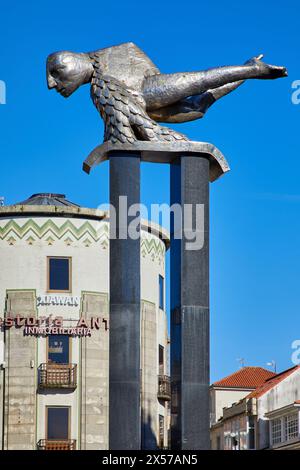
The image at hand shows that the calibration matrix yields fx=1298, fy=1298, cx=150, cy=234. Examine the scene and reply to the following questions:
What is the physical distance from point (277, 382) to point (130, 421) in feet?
153

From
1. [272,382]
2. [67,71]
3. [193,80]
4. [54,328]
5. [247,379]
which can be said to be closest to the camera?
[67,71]

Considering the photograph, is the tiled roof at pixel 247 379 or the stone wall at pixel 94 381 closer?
the stone wall at pixel 94 381

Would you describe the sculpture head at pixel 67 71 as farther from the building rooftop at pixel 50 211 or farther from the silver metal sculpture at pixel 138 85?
the building rooftop at pixel 50 211

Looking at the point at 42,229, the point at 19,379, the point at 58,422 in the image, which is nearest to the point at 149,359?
the point at 58,422

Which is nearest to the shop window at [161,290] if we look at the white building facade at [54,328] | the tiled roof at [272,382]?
the white building facade at [54,328]

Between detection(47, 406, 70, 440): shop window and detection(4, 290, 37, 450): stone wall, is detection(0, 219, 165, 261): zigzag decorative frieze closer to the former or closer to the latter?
detection(4, 290, 37, 450): stone wall

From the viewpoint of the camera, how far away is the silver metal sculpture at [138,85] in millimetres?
25078

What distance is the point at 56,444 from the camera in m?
51.7

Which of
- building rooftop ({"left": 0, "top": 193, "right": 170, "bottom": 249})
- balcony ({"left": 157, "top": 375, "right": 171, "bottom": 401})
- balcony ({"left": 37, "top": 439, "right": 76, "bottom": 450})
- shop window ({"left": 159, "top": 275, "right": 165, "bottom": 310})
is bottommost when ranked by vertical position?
balcony ({"left": 37, "top": 439, "right": 76, "bottom": 450})

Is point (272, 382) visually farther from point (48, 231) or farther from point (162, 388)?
point (48, 231)

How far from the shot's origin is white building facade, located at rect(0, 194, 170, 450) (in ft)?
171

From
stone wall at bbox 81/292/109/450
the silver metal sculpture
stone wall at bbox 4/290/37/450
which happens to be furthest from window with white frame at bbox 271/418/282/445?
the silver metal sculpture

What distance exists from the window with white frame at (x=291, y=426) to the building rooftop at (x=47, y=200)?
57.0 feet

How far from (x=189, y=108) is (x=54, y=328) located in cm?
2771
